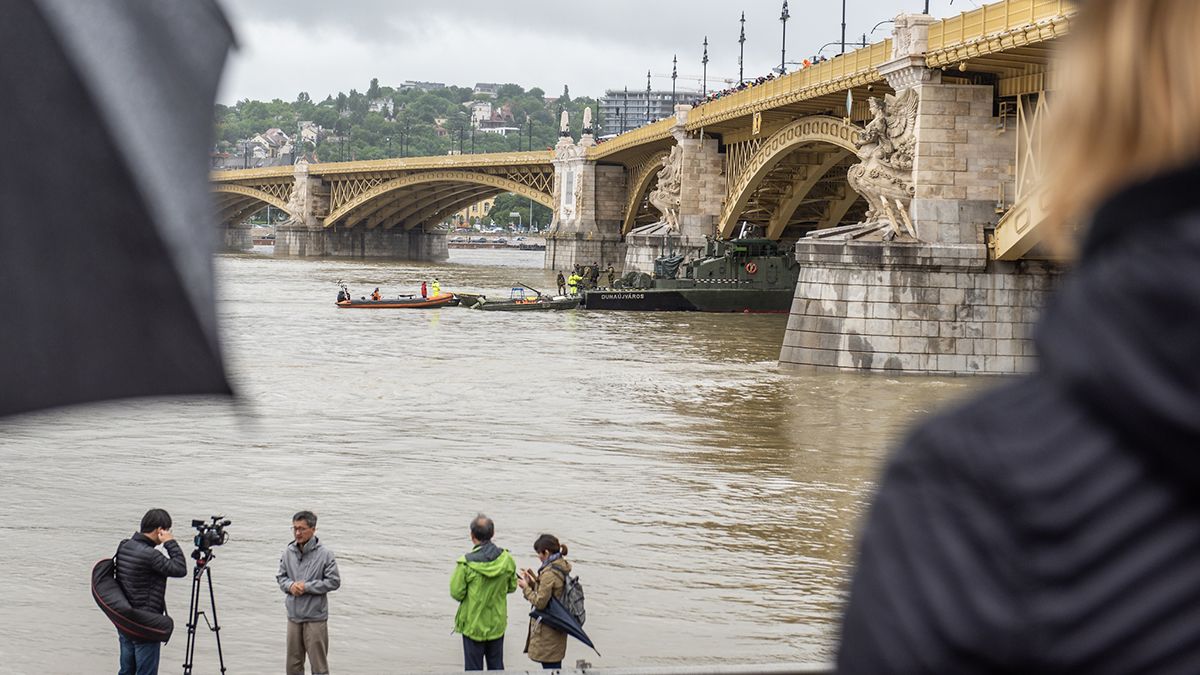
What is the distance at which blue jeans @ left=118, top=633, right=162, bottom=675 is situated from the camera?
8602mm

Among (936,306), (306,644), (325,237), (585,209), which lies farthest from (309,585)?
(325,237)

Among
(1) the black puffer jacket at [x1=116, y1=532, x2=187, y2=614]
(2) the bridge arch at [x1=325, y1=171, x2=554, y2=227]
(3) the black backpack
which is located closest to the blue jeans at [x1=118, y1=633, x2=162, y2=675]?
(1) the black puffer jacket at [x1=116, y1=532, x2=187, y2=614]

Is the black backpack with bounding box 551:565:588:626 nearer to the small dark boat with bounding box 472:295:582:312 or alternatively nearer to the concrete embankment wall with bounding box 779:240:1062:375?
the concrete embankment wall with bounding box 779:240:1062:375

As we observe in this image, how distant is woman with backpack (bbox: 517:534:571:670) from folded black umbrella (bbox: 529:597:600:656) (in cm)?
3

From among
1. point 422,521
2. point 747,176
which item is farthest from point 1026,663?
point 747,176

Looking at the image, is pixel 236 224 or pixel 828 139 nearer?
pixel 828 139

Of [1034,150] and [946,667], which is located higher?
[1034,150]

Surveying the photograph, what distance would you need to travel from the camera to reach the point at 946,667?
927 millimetres

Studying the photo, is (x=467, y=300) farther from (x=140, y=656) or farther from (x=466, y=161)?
(x=140, y=656)

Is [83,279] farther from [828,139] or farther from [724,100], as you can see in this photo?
[724,100]

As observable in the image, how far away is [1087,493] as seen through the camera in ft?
2.95

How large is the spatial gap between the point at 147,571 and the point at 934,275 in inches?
901

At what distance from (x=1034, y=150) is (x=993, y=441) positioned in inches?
1129

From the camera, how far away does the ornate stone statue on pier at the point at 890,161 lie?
3053 cm
